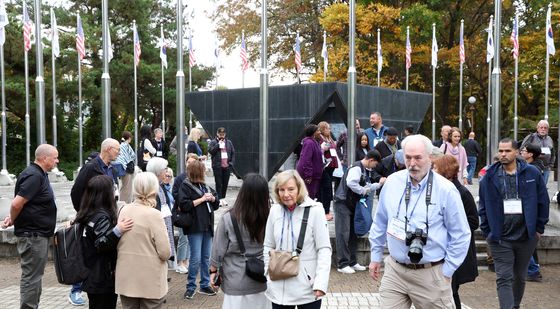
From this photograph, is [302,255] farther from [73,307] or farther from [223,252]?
[73,307]

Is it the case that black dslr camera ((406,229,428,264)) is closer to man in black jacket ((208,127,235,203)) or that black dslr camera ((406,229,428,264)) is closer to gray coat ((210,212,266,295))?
gray coat ((210,212,266,295))

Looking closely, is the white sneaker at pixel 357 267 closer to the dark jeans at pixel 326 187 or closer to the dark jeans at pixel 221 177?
the dark jeans at pixel 326 187

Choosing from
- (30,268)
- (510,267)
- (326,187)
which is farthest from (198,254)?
(326,187)

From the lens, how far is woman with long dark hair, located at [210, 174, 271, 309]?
4.87m

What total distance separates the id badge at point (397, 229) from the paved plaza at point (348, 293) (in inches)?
126

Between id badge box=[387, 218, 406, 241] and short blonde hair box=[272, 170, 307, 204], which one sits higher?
short blonde hair box=[272, 170, 307, 204]

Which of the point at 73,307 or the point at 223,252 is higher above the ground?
the point at 223,252

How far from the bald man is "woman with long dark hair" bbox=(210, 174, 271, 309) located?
2468 mm

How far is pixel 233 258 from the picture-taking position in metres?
4.94

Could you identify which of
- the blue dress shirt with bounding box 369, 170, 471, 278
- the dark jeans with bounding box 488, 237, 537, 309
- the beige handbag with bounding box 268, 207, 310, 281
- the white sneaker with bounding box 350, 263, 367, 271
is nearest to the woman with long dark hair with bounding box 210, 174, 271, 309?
the beige handbag with bounding box 268, 207, 310, 281

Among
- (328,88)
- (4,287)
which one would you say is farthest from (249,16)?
(4,287)

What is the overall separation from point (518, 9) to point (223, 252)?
1291 inches

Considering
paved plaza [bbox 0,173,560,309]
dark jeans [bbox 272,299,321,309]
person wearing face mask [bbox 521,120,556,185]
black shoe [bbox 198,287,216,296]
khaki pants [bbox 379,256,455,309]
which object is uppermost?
person wearing face mask [bbox 521,120,556,185]

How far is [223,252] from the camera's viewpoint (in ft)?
16.2
